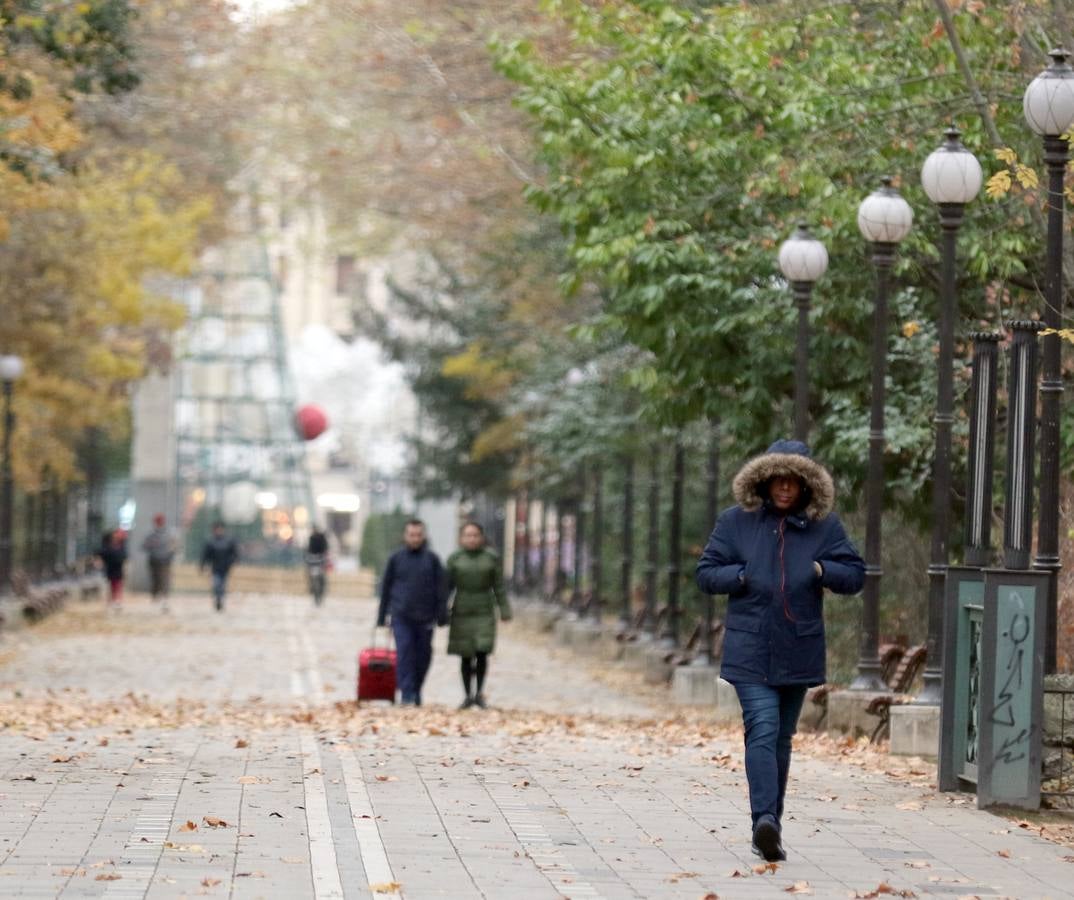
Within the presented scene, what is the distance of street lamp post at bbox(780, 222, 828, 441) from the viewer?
60.3ft

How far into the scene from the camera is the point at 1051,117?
1303 cm

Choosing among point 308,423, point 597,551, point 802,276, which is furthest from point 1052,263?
point 308,423

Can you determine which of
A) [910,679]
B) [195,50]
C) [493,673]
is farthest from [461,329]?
[910,679]

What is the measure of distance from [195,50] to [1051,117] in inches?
943

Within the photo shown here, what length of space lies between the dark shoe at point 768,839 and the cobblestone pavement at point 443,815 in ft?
0.27

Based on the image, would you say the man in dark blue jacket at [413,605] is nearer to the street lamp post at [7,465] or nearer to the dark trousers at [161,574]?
the street lamp post at [7,465]

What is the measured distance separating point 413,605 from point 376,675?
726 mm

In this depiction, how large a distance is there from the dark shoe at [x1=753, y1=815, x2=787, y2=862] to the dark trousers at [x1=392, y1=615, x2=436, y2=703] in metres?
11.1

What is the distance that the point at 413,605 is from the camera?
68.5ft

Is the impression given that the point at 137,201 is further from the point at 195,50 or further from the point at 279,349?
the point at 279,349

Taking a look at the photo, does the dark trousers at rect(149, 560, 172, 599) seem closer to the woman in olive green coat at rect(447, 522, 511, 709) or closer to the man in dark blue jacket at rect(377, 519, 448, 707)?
the man in dark blue jacket at rect(377, 519, 448, 707)

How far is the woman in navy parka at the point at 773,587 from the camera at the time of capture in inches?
389

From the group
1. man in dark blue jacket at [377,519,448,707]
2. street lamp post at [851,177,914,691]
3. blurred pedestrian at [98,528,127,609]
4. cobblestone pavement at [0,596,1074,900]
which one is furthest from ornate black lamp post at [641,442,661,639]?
blurred pedestrian at [98,528,127,609]

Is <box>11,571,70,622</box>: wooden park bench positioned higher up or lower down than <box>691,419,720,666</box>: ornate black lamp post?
lower down
